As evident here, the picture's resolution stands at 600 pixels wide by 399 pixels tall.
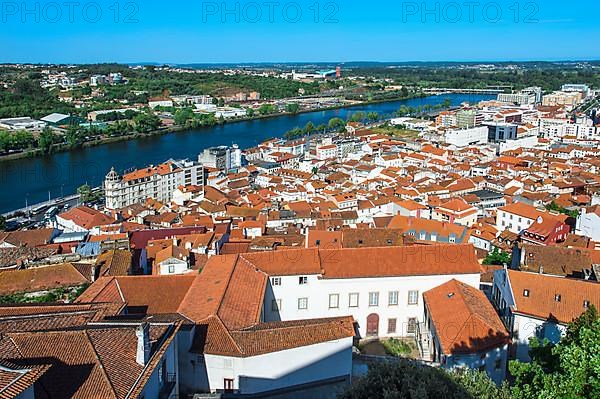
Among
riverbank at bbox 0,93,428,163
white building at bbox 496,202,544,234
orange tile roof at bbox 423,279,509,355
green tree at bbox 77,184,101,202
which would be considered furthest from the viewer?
riverbank at bbox 0,93,428,163

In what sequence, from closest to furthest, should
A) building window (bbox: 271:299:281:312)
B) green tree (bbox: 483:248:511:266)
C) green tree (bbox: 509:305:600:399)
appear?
1. green tree (bbox: 509:305:600:399)
2. building window (bbox: 271:299:281:312)
3. green tree (bbox: 483:248:511:266)

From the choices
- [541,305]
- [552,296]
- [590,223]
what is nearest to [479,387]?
[541,305]

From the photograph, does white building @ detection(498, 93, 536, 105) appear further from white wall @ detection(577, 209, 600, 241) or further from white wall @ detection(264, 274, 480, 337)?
white wall @ detection(264, 274, 480, 337)

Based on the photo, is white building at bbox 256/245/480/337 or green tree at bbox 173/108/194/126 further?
green tree at bbox 173/108/194/126

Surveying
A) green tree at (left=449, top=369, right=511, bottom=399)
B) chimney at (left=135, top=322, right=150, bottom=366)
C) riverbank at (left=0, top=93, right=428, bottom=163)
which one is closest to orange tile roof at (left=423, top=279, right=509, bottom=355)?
green tree at (left=449, top=369, right=511, bottom=399)

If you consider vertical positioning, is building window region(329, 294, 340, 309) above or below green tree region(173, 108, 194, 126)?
Result: below

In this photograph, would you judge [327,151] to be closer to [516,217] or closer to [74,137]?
[74,137]

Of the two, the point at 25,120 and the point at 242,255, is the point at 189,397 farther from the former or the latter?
the point at 25,120

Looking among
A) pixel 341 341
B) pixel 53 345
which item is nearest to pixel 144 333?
pixel 53 345

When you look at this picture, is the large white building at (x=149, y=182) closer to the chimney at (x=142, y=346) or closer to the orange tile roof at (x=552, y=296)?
the orange tile roof at (x=552, y=296)
